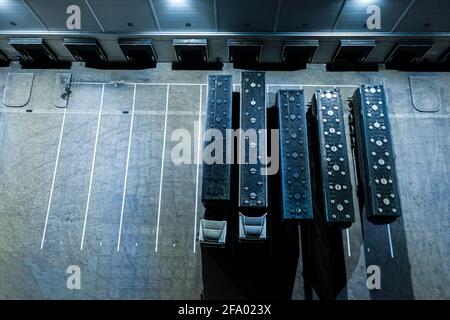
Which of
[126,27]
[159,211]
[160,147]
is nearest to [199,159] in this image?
[160,147]

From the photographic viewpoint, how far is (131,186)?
9.63m

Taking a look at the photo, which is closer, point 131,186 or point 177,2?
point 177,2

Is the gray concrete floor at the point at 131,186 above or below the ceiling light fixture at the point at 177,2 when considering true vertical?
below

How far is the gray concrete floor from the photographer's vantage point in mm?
8820

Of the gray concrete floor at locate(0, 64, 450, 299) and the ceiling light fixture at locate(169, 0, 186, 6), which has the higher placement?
the ceiling light fixture at locate(169, 0, 186, 6)

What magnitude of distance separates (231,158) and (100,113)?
14.8 feet

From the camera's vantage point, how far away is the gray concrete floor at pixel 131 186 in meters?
8.82

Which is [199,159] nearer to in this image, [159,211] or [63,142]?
[159,211]

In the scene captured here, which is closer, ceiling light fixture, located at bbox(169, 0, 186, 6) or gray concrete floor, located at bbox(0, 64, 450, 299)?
gray concrete floor, located at bbox(0, 64, 450, 299)

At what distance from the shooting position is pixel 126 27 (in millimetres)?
9875

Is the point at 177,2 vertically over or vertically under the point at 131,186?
over
